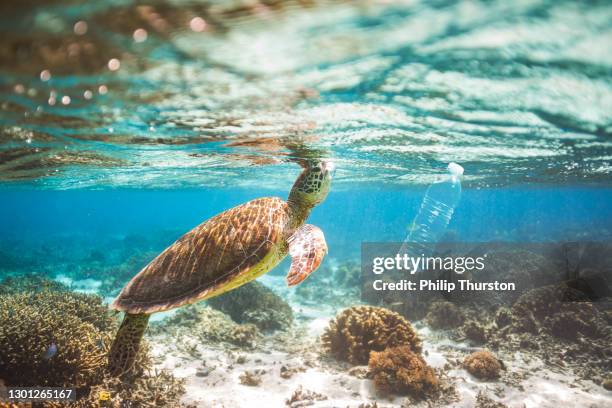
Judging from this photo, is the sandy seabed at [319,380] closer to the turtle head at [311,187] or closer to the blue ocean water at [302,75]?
the turtle head at [311,187]

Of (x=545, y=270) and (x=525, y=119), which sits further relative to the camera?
(x=545, y=270)

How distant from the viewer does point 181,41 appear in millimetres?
4559

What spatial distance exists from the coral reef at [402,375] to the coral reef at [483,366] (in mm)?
1584

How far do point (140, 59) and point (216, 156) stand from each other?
30.2ft

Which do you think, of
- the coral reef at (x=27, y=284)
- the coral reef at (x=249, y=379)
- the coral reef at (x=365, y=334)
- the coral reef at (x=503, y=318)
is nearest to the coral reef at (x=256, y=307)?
the coral reef at (x=365, y=334)

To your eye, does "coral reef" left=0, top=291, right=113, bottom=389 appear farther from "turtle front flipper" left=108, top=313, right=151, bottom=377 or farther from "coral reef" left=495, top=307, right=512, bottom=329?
"coral reef" left=495, top=307, right=512, bottom=329

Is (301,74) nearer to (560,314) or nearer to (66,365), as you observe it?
(66,365)

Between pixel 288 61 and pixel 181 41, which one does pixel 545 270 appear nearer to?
pixel 288 61

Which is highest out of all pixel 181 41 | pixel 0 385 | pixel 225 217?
pixel 181 41

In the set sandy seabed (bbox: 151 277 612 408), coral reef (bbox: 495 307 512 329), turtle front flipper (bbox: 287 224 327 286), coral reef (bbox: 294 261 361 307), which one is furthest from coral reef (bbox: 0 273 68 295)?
coral reef (bbox: 495 307 512 329)

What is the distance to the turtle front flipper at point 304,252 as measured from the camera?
4836 millimetres

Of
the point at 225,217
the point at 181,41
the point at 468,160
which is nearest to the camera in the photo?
the point at 181,41

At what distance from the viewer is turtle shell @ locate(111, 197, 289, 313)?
560cm

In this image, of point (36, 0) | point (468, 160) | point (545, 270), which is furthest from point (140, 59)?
point (545, 270)
